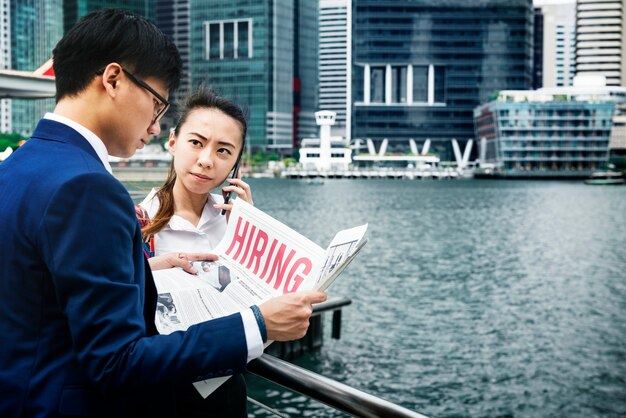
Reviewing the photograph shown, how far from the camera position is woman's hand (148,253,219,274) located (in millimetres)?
2682

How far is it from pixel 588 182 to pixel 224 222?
151 meters

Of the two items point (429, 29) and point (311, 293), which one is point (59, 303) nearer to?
point (311, 293)

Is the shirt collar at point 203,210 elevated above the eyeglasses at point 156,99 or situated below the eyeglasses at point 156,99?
below

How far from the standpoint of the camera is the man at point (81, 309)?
1718 mm

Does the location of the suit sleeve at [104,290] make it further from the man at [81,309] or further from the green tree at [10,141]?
the green tree at [10,141]

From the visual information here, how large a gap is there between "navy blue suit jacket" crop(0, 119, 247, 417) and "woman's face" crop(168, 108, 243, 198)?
4.48 ft

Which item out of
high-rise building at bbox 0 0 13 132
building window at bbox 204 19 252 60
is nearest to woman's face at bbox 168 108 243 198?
building window at bbox 204 19 252 60

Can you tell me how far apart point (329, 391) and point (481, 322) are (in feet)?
86.3

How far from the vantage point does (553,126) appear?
142 meters

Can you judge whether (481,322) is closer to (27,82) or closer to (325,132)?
(27,82)

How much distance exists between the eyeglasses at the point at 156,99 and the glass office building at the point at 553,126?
14238 centimetres

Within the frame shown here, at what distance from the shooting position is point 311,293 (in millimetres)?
2059

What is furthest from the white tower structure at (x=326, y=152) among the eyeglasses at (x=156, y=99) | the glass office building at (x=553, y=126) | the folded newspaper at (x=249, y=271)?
the eyeglasses at (x=156, y=99)

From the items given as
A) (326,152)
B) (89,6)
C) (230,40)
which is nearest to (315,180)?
(326,152)
